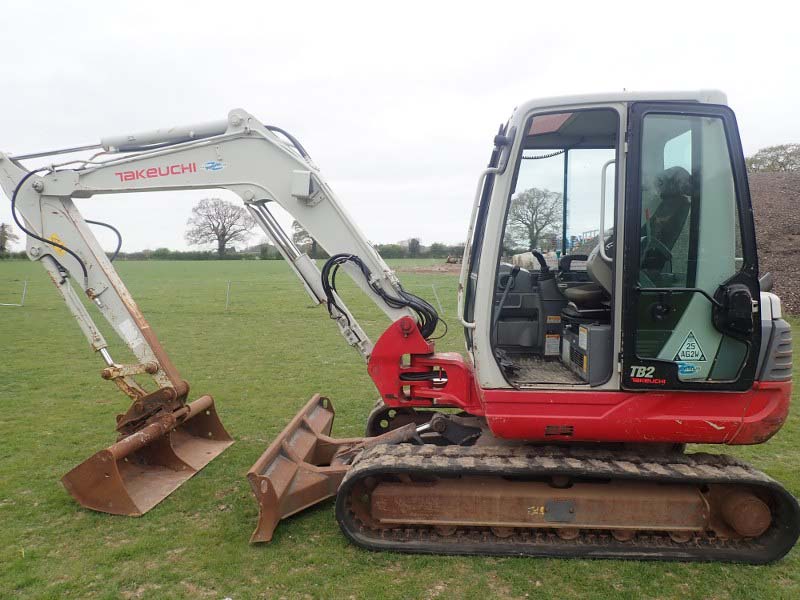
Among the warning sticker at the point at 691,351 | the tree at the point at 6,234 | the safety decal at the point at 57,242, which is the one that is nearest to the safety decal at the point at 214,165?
the safety decal at the point at 57,242

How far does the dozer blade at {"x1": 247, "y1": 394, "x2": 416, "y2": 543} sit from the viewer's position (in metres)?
4.48

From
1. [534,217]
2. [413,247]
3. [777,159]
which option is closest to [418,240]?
[413,247]

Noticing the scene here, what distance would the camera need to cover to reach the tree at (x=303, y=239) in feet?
17.4

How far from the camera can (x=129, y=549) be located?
4.42 metres

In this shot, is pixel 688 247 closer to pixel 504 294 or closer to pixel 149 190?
pixel 504 294

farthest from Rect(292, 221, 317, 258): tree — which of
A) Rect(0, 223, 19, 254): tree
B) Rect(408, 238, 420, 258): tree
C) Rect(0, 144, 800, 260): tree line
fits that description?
Rect(0, 223, 19, 254): tree

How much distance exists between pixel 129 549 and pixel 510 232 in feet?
12.6

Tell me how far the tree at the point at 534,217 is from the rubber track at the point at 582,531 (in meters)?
1.80

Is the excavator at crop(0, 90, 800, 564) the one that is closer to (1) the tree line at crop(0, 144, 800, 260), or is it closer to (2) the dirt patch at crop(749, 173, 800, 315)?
(1) the tree line at crop(0, 144, 800, 260)

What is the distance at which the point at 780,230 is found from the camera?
22.6 m

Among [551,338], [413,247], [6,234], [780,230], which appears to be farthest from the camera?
[6,234]

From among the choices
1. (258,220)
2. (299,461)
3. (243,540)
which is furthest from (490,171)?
(243,540)

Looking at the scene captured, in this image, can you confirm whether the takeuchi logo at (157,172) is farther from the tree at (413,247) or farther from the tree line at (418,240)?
the tree at (413,247)

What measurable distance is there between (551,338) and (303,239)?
2.46 meters
